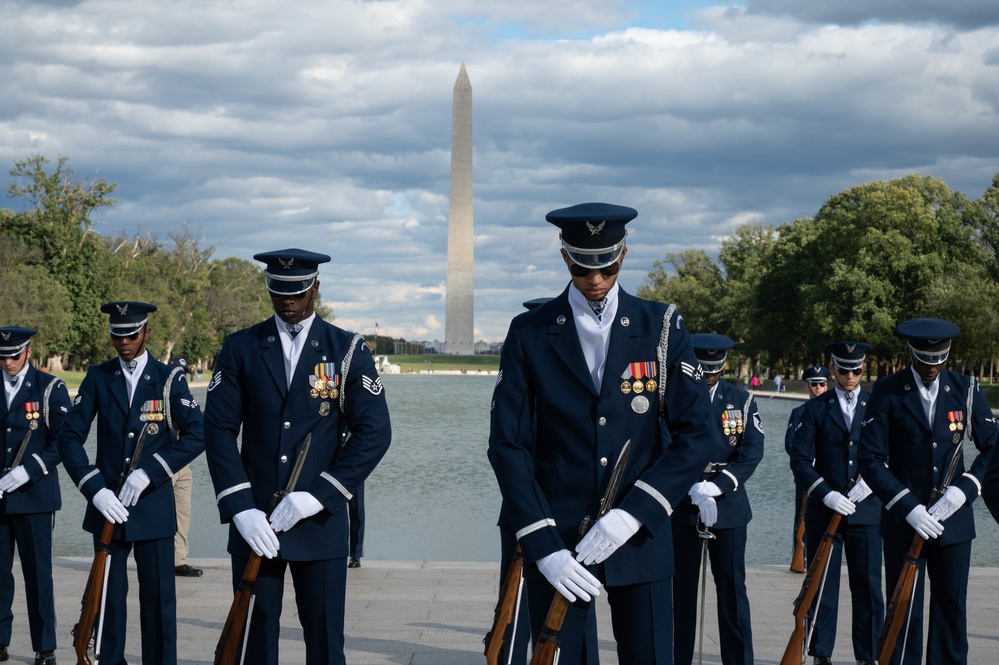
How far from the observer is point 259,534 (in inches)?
211

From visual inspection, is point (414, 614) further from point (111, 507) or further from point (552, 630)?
point (552, 630)

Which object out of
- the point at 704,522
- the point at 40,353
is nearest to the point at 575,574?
the point at 704,522

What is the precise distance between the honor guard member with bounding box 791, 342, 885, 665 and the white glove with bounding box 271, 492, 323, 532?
4.02m

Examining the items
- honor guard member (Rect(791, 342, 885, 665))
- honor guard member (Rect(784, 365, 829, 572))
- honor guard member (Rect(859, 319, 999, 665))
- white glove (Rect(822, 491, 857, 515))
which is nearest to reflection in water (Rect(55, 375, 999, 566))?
honor guard member (Rect(784, 365, 829, 572))

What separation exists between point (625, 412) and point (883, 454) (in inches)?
126

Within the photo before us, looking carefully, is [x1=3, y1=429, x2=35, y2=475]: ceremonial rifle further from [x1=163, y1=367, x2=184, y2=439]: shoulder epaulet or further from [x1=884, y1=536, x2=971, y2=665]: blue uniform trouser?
[x1=884, y1=536, x2=971, y2=665]: blue uniform trouser

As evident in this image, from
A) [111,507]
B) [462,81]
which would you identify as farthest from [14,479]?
[462,81]

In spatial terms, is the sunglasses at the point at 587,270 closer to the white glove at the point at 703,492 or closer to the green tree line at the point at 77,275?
the white glove at the point at 703,492

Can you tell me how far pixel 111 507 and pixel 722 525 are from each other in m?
3.59

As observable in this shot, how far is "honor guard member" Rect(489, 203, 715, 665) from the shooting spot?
14.6 feet

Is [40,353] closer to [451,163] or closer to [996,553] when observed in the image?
[451,163]

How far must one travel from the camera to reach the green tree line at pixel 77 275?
64.1 m

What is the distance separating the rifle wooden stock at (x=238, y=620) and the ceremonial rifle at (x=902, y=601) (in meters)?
3.51

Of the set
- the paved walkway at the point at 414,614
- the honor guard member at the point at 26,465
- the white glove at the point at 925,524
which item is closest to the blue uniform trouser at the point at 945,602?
the white glove at the point at 925,524
